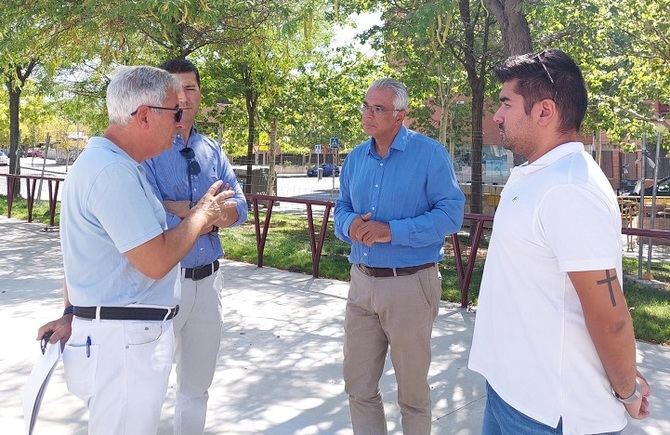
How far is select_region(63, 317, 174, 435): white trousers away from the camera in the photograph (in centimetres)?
223

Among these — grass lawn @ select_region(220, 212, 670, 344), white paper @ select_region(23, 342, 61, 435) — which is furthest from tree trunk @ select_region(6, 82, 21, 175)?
white paper @ select_region(23, 342, 61, 435)

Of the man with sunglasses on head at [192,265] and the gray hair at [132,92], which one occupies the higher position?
the gray hair at [132,92]

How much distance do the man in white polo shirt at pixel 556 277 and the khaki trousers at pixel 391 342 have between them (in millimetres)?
1151

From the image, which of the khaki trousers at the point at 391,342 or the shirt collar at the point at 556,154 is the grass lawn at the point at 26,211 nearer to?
the khaki trousers at the point at 391,342

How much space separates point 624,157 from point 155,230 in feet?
143

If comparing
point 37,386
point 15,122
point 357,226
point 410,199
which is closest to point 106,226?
point 37,386

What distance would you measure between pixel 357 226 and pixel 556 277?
1.48 m

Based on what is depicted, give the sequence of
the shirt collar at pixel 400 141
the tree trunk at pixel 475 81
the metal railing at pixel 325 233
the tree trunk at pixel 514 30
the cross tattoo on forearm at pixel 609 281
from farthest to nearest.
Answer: the tree trunk at pixel 475 81, the tree trunk at pixel 514 30, the metal railing at pixel 325 233, the shirt collar at pixel 400 141, the cross tattoo on forearm at pixel 609 281

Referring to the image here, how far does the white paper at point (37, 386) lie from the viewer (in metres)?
2.28

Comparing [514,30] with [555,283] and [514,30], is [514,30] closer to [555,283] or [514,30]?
[514,30]

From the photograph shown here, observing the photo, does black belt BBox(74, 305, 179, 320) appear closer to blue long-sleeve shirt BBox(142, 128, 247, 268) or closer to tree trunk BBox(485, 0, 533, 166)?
blue long-sleeve shirt BBox(142, 128, 247, 268)

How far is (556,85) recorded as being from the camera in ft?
6.15

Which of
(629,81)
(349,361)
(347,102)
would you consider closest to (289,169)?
(347,102)

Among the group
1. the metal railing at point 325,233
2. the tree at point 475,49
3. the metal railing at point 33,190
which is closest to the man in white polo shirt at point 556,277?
the metal railing at point 325,233
